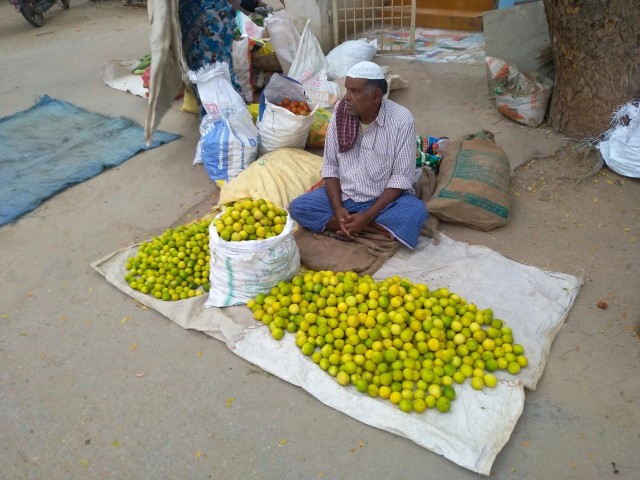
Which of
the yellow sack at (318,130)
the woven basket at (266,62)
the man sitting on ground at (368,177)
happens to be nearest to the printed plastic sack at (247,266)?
the man sitting on ground at (368,177)

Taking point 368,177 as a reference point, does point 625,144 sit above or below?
below

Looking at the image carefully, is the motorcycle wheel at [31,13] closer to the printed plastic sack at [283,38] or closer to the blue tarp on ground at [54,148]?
the blue tarp on ground at [54,148]

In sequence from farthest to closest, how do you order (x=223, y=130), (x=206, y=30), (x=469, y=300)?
(x=206, y=30) < (x=223, y=130) < (x=469, y=300)

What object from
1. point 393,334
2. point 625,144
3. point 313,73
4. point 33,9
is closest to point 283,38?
point 313,73

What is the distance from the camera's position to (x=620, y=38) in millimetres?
4164

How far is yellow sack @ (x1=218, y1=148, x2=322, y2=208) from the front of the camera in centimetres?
395

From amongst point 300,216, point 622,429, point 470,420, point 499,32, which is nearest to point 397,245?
point 300,216

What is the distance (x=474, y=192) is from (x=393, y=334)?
1442 mm

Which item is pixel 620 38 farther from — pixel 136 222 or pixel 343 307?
pixel 136 222

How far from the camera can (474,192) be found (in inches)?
145

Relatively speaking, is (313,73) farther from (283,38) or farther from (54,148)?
(54,148)

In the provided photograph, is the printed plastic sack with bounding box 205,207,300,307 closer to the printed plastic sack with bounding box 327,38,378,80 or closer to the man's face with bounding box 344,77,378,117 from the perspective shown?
the man's face with bounding box 344,77,378,117

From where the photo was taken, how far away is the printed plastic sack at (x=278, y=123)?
442 cm

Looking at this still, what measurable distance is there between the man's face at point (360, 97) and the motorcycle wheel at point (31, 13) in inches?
366
